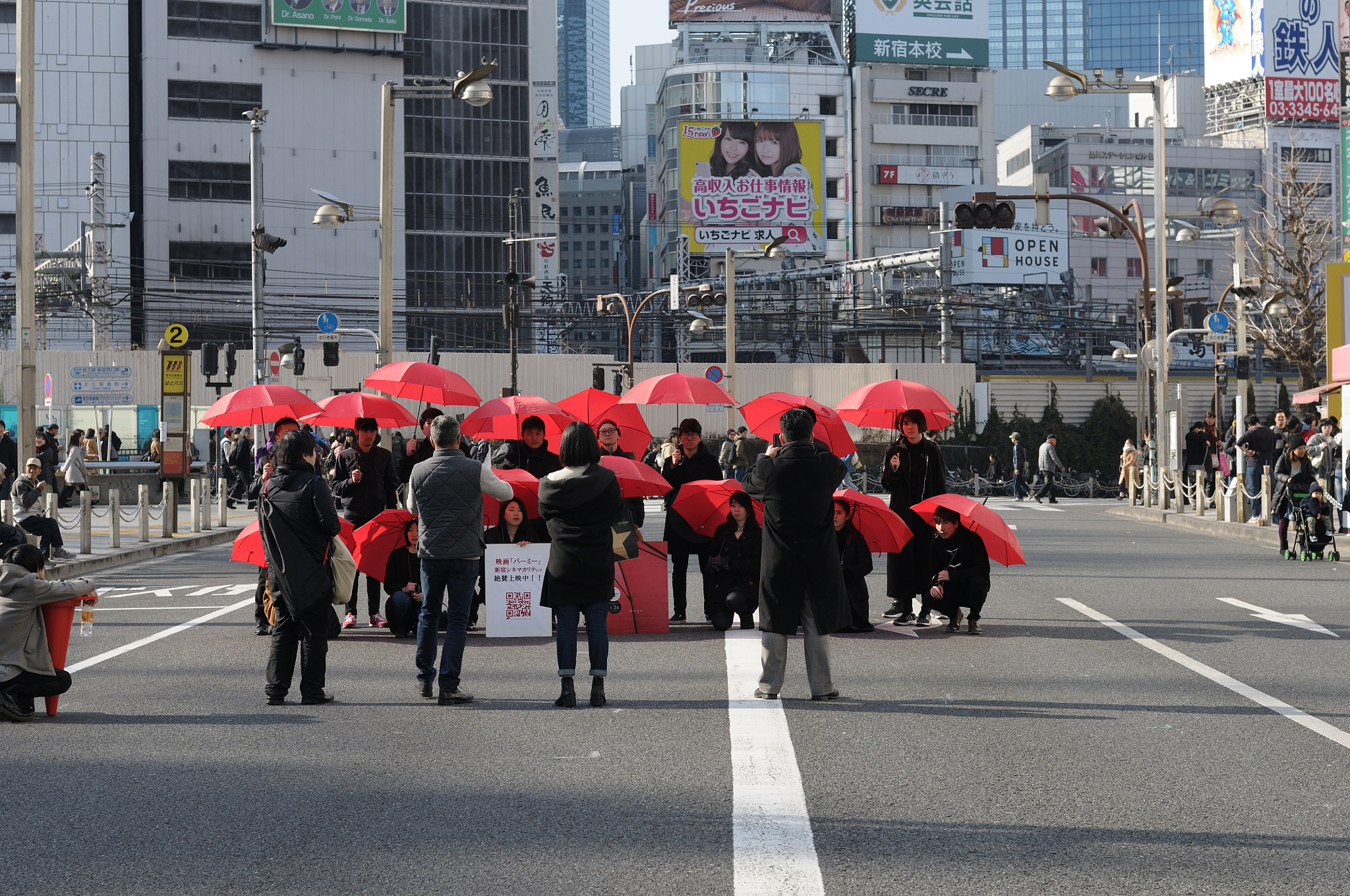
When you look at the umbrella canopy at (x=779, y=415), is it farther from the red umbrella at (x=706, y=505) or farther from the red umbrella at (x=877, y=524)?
the red umbrella at (x=877, y=524)

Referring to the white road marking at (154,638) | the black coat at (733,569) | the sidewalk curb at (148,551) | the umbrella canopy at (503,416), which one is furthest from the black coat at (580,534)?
the sidewalk curb at (148,551)

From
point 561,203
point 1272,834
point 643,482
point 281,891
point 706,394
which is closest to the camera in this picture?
A: point 281,891

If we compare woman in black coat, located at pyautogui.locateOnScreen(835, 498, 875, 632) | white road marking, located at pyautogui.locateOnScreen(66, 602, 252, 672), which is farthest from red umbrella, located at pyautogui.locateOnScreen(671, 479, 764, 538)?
white road marking, located at pyautogui.locateOnScreen(66, 602, 252, 672)

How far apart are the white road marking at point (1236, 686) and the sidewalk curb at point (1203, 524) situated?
10.1 m

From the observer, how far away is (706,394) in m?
14.5

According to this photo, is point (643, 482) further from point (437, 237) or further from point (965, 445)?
point (437, 237)

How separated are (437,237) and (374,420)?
64902 mm

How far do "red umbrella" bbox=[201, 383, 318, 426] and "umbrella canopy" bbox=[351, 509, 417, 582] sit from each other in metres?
3.87

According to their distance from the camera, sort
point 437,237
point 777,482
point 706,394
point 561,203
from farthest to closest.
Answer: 1. point 561,203
2. point 437,237
3. point 706,394
4. point 777,482

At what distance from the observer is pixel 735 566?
37.5ft

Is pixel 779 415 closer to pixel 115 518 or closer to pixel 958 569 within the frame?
pixel 958 569

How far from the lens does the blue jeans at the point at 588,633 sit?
335 inches

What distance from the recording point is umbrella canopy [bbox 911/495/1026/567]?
1145 cm

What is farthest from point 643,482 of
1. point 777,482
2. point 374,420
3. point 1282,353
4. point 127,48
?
point 127,48
